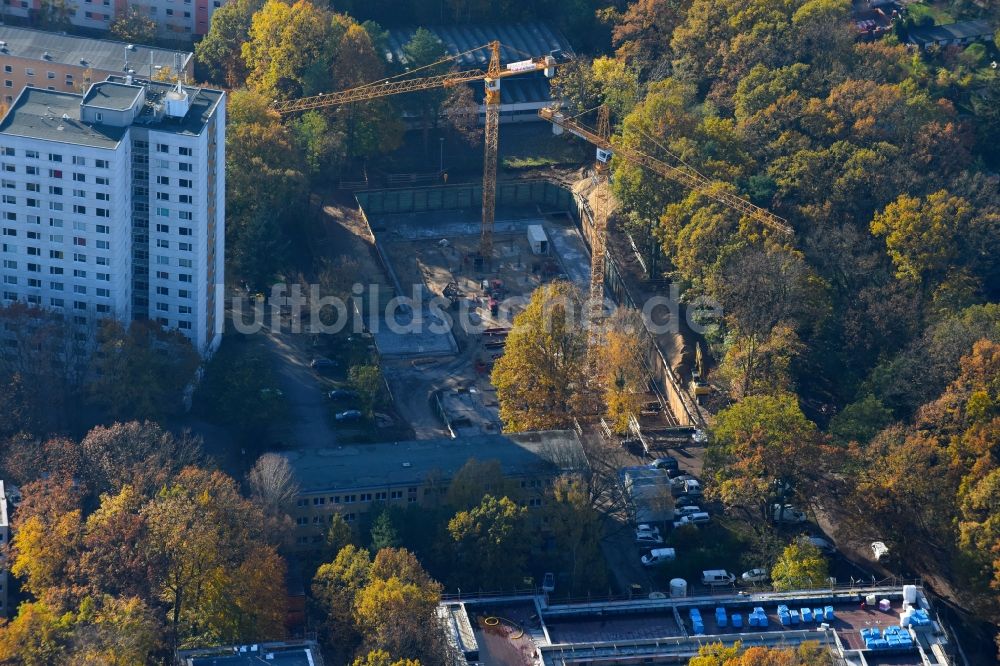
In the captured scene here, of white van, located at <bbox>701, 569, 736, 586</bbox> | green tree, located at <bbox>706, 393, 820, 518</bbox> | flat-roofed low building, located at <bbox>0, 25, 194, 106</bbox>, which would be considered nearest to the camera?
white van, located at <bbox>701, 569, 736, 586</bbox>

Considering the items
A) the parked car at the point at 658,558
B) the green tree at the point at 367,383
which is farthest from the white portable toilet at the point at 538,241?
the parked car at the point at 658,558

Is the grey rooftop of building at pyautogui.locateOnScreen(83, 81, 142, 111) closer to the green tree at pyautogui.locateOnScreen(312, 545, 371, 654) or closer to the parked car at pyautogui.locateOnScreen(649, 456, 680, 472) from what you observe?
the green tree at pyautogui.locateOnScreen(312, 545, 371, 654)

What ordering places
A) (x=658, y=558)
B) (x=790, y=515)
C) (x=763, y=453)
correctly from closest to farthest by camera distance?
1. (x=763, y=453)
2. (x=658, y=558)
3. (x=790, y=515)

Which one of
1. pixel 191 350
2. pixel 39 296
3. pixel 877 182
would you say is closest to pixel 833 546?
pixel 877 182

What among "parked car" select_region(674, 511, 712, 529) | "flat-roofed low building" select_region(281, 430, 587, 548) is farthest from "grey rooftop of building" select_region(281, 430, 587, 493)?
"parked car" select_region(674, 511, 712, 529)

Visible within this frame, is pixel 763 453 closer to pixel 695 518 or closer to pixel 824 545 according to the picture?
pixel 695 518

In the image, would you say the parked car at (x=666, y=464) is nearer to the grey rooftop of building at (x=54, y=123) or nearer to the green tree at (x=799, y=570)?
the green tree at (x=799, y=570)

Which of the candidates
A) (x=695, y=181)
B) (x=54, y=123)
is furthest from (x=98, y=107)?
(x=695, y=181)
